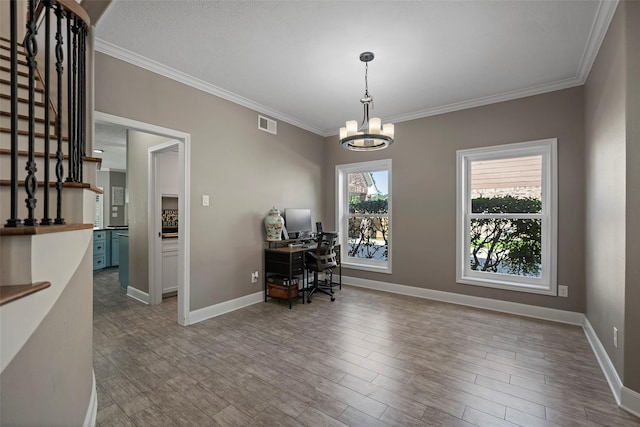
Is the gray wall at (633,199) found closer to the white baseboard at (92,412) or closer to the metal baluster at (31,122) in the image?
the metal baluster at (31,122)

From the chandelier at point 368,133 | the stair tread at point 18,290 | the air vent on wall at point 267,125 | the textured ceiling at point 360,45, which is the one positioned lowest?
the stair tread at point 18,290

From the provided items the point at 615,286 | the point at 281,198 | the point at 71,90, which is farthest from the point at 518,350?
the point at 71,90

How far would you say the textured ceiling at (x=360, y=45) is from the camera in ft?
7.45

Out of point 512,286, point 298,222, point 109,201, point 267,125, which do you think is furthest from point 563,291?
point 109,201

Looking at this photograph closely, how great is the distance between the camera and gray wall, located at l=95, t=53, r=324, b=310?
2.93 metres

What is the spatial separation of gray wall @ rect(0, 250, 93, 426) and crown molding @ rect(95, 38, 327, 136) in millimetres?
2027

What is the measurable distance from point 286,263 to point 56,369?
2.74 metres

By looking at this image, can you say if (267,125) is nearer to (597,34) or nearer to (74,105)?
(74,105)

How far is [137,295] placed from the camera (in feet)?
14.4

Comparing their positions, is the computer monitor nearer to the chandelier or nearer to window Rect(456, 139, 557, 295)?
the chandelier

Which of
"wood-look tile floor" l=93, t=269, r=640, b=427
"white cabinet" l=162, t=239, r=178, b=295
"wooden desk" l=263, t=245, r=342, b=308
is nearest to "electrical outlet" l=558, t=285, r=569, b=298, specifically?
"wood-look tile floor" l=93, t=269, r=640, b=427

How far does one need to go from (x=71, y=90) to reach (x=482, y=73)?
3653mm

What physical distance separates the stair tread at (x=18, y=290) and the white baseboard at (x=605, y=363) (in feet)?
10.9

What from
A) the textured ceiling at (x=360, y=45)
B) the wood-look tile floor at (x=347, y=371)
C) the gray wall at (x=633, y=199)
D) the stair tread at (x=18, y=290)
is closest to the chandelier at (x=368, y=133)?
the textured ceiling at (x=360, y=45)
